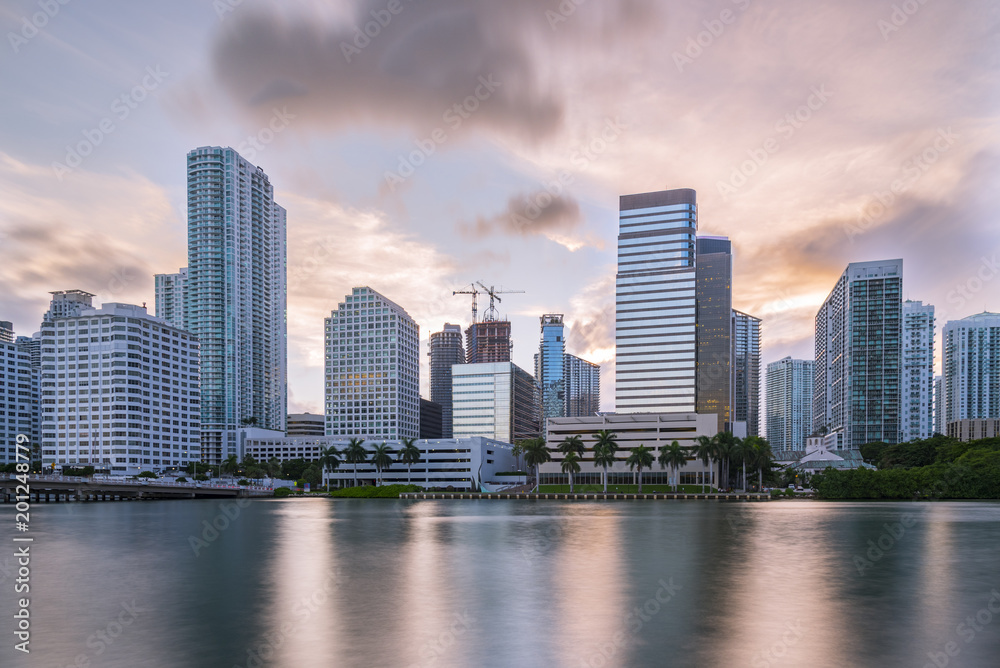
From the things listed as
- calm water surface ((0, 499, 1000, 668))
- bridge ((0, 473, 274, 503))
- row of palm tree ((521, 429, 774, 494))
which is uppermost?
calm water surface ((0, 499, 1000, 668))

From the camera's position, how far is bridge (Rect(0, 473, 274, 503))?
484 feet

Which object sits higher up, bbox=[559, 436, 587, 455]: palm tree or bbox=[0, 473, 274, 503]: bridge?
bbox=[559, 436, 587, 455]: palm tree

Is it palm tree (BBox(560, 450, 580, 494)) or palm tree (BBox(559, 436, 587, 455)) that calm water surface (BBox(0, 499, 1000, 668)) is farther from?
palm tree (BBox(559, 436, 587, 455))

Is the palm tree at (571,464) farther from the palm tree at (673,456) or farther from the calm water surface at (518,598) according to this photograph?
the calm water surface at (518,598)

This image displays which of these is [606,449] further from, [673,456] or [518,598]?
[518,598]

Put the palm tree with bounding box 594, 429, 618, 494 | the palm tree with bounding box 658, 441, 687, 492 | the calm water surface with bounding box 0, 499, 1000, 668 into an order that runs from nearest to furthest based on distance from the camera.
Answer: the calm water surface with bounding box 0, 499, 1000, 668 → the palm tree with bounding box 658, 441, 687, 492 → the palm tree with bounding box 594, 429, 618, 494

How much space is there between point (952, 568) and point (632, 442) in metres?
144

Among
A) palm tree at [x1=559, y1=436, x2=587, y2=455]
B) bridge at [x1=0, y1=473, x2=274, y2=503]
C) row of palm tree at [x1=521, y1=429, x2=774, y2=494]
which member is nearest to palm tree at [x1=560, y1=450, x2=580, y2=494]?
row of palm tree at [x1=521, y1=429, x2=774, y2=494]

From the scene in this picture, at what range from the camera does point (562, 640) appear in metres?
29.2

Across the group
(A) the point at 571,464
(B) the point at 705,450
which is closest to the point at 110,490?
(A) the point at 571,464

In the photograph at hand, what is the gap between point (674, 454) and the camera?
167 m

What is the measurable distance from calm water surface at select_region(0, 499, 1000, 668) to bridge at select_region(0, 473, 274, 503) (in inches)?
3199

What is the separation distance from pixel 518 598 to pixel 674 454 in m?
135

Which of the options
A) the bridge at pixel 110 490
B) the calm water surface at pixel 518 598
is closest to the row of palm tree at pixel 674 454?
the bridge at pixel 110 490
